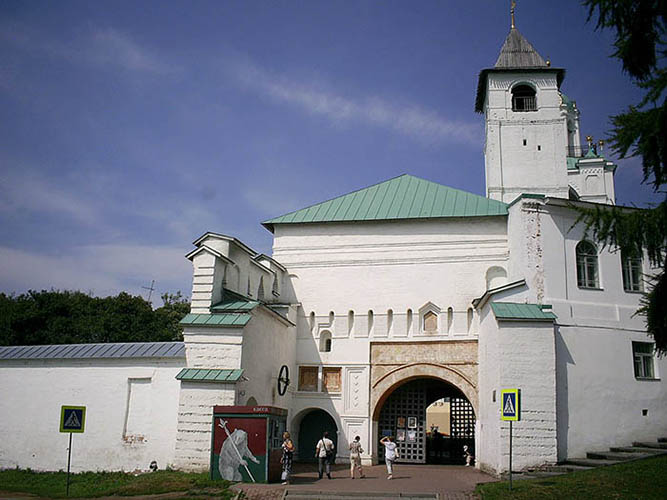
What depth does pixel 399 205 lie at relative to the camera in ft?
80.0

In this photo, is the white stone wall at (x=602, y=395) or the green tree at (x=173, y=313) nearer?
the white stone wall at (x=602, y=395)

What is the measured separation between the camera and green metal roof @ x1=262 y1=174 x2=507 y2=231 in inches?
922

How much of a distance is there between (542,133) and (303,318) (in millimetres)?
12750

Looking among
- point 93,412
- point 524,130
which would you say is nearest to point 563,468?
point 93,412

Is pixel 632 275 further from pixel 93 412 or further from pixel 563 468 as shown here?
pixel 93 412

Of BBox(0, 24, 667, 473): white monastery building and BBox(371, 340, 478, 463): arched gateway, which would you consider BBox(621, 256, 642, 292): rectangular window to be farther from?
BBox(371, 340, 478, 463): arched gateway

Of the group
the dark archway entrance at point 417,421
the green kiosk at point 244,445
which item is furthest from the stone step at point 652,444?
the green kiosk at point 244,445

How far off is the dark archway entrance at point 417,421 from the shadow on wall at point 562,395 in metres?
4.81

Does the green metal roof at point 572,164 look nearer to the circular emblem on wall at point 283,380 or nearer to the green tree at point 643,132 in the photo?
the circular emblem on wall at point 283,380

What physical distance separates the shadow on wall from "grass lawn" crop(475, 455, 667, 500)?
77.5 inches

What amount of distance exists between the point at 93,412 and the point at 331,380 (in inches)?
315

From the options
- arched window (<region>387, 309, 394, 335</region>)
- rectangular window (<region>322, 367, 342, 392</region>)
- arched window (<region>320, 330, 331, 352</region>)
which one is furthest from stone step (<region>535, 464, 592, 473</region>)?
arched window (<region>320, 330, 331, 352</region>)

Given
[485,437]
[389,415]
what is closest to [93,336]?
[389,415]

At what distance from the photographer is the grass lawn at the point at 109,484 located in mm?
14320
